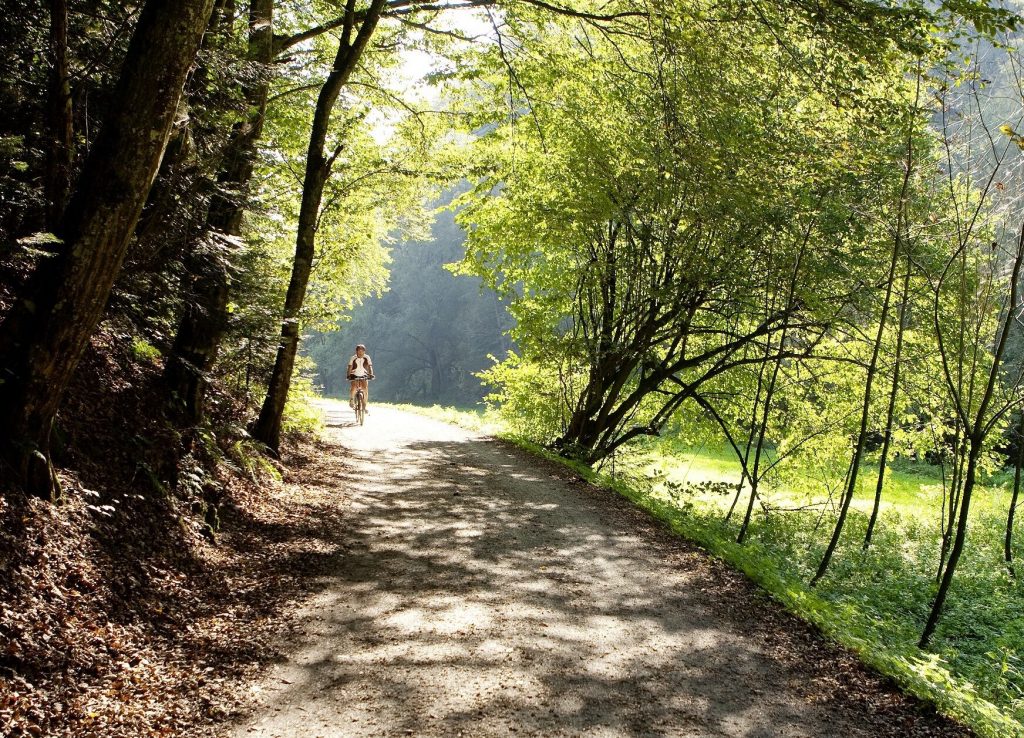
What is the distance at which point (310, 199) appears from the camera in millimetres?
9500

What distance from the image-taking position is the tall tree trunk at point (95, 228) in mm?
3910

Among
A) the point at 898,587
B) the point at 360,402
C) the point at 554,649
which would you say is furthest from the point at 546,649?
the point at 360,402

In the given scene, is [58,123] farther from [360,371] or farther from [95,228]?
[360,371]

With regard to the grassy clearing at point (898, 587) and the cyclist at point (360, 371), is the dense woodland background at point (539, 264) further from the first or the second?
the cyclist at point (360, 371)

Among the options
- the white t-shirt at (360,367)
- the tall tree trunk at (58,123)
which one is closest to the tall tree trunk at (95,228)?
the tall tree trunk at (58,123)

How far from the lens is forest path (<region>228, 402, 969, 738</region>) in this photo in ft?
12.4

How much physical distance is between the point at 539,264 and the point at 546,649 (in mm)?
12145

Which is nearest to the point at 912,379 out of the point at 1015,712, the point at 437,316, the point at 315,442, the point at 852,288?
the point at 852,288

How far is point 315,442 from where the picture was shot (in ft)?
42.0

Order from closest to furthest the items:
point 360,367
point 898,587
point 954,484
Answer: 1. point 898,587
2. point 954,484
3. point 360,367

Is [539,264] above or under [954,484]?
above

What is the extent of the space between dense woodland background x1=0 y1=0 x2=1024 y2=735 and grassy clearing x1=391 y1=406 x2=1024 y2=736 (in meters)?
0.09

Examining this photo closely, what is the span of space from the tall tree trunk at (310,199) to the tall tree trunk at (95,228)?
16.6ft

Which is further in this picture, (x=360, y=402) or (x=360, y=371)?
(x=360, y=402)
